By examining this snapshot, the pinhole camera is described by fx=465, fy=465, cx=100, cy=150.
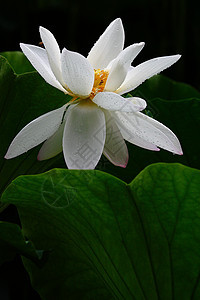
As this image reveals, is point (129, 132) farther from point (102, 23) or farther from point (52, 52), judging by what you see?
point (102, 23)

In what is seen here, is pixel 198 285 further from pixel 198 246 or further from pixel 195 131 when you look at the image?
pixel 195 131

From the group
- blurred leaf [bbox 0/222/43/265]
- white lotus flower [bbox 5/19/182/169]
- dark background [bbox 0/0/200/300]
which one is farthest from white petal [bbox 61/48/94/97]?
dark background [bbox 0/0/200/300]

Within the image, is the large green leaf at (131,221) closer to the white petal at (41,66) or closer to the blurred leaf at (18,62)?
the white petal at (41,66)

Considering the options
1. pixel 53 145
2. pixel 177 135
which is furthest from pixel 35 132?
pixel 177 135

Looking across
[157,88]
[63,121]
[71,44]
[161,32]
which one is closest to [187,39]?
[161,32]

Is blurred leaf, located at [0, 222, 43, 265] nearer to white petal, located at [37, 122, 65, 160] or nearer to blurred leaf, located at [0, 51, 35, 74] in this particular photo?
white petal, located at [37, 122, 65, 160]
